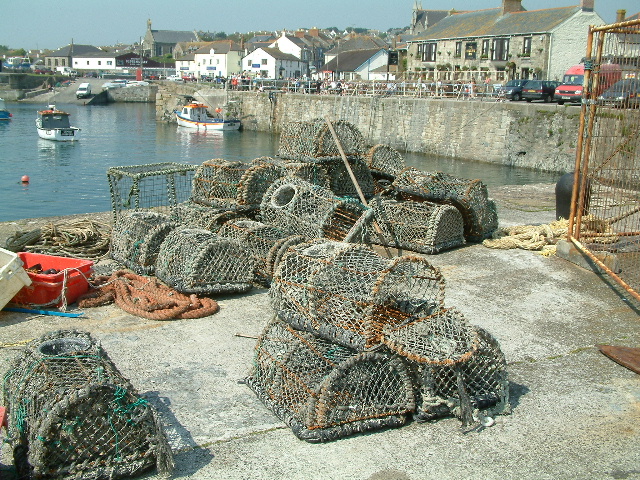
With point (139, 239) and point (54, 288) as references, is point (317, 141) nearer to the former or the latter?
point (139, 239)

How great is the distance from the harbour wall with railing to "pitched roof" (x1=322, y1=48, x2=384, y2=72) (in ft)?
82.1

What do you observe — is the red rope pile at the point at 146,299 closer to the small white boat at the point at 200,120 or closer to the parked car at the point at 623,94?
the parked car at the point at 623,94

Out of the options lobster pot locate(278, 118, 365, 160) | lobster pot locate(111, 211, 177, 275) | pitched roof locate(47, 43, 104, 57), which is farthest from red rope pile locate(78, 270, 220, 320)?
pitched roof locate(47, 43, 104, 57)

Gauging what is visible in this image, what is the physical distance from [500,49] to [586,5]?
5617 millimetres

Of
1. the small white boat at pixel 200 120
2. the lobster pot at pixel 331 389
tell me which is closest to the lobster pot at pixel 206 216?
the lobster pot at pixel 331 389

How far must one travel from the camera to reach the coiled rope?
25.4 ft

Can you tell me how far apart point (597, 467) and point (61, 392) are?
10.1ft

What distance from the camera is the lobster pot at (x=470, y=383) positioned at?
4293mm

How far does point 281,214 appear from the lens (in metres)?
7.68

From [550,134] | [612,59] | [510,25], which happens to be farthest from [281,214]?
[510,25]

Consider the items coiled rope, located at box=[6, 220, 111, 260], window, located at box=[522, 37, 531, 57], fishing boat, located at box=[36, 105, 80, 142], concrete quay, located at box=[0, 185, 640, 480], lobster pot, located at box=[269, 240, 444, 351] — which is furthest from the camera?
window, located at box=[522, 37, 531, 57]

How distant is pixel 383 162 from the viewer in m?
10.0

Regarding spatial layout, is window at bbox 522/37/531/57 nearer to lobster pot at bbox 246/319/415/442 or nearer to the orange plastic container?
the orange plastic container

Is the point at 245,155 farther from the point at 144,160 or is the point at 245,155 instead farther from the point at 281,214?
the point at 281,214
